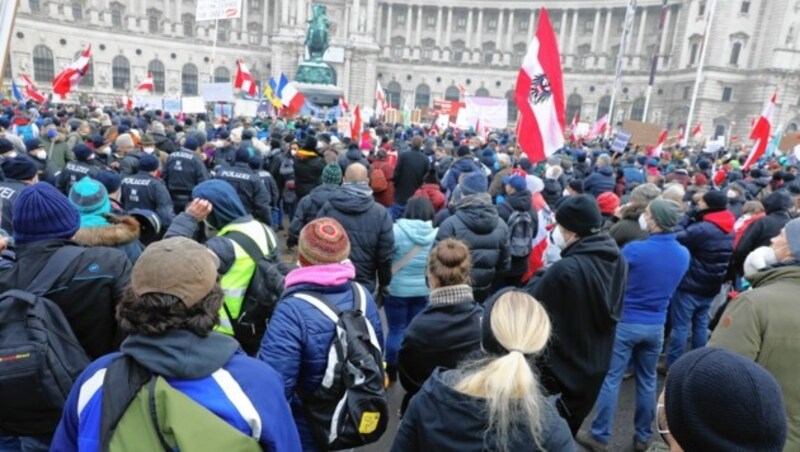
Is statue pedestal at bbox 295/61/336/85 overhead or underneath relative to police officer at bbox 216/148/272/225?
overhead

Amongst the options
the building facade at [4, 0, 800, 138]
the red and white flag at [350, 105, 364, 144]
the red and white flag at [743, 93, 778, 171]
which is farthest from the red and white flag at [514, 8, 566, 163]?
the building facade at [4, 0, 800, 138]

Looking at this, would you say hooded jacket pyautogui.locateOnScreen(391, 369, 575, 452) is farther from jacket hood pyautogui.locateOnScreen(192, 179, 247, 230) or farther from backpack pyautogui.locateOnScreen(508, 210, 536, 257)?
backpack pyautogui.locateOnScreen(508, 210, 536, 257)

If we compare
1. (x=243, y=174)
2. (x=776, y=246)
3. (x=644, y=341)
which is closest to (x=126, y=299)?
(x=776, y=246)

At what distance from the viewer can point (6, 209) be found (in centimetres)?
481

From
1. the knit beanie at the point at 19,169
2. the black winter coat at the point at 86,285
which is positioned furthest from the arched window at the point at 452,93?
the black winter coat at the point at 86,285

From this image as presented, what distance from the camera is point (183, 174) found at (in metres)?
7.53

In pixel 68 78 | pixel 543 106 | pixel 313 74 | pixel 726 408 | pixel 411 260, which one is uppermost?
pixel 313 74

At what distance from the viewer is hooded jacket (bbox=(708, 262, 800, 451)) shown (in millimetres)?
2545

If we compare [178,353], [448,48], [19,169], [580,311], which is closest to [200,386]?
[178,353]

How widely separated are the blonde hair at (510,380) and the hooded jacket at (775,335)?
1.22 m

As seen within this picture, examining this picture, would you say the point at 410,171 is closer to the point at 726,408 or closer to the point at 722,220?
the point at 722,220

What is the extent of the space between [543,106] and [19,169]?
5624 mm

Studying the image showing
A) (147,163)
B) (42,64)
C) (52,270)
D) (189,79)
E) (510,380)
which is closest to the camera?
(510,380)

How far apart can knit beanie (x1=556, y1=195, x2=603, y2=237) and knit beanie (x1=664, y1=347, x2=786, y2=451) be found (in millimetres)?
1997
